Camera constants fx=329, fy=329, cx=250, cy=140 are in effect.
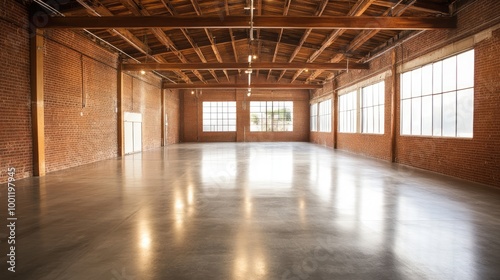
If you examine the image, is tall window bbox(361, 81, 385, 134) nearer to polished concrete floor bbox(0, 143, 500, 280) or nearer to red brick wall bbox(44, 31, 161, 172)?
polished concrete floor bbox(0, 143, 500, 280)

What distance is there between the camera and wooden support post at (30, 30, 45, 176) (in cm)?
913

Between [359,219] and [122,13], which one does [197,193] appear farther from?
[122,13]

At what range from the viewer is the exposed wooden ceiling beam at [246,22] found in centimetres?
928

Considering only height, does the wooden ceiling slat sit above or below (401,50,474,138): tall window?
above

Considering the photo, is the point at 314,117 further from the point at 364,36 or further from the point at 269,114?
the point at 364,36

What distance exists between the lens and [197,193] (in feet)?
22.8

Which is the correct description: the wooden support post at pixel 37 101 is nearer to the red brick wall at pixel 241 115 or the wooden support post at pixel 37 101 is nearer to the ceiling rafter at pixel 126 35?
the ceiling rafter at pixel 126 35

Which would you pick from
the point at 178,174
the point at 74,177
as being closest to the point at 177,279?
the point at 178,174

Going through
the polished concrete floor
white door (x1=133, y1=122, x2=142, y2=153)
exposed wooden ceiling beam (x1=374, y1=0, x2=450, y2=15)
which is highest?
exposed wooden ceiling beam (x1=374, y1=0, x2=450, y2=15)

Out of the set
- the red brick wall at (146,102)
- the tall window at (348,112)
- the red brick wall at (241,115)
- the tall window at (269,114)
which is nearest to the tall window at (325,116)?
the tall window at (348,112)

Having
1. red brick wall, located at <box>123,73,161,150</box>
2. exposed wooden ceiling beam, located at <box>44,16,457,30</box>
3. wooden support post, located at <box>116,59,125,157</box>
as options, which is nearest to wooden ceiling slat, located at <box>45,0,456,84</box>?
exposed wooden ceiling beam, located at <box>44,16,457,30</box>

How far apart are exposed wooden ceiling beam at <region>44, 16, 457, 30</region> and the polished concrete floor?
174 inches

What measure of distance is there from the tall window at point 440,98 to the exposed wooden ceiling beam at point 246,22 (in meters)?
1.41

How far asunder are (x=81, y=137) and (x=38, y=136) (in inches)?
107
